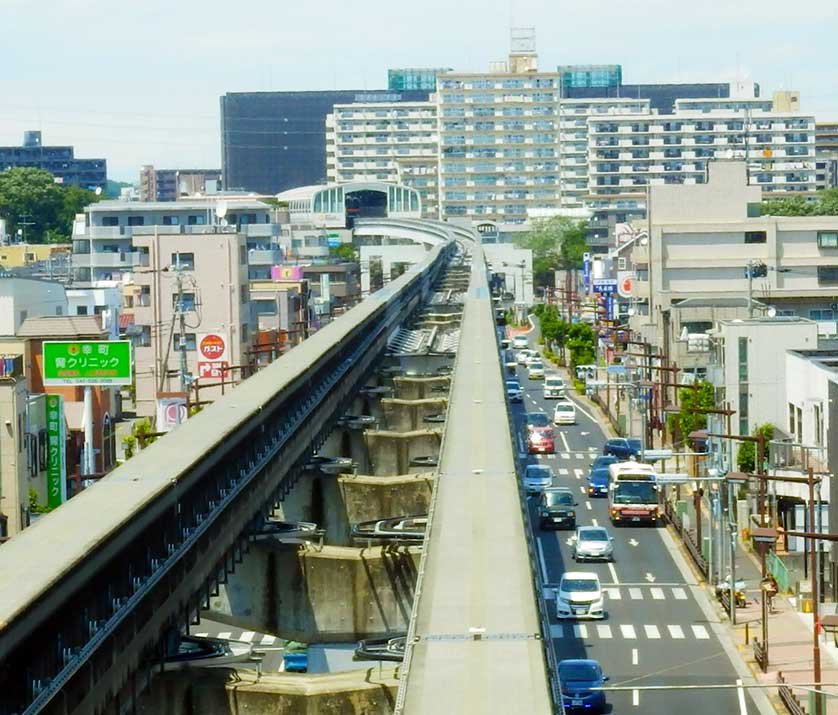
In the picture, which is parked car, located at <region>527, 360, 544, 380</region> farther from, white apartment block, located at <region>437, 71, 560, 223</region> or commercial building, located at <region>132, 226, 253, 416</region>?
white apartment block, located at <region>437, 71, 560, 223</region>

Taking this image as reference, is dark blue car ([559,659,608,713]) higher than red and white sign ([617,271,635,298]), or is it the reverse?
red and white sign ([617,271,635,298])

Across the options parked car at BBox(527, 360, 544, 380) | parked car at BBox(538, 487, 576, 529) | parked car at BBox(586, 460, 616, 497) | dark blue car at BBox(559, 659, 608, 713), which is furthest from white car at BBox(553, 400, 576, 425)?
dark blue car at BBox(559, 659, 608, 713)

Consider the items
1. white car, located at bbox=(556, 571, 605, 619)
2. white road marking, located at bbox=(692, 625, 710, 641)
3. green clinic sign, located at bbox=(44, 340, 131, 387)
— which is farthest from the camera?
green clinic sign, located at bbox=(44, 340, 131, 387)

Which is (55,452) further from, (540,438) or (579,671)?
(540,438)

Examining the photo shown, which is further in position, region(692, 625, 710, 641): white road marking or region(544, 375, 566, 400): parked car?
region(544, 375, 566, 400): parked car

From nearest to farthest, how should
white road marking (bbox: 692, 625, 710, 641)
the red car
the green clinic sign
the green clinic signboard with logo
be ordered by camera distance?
white road marking (bbox: 692, 625, 710, 641)
the green clinic signboard with logo
the green clinic sign
the red car

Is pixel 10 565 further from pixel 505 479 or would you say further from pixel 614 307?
pixel 614 307
